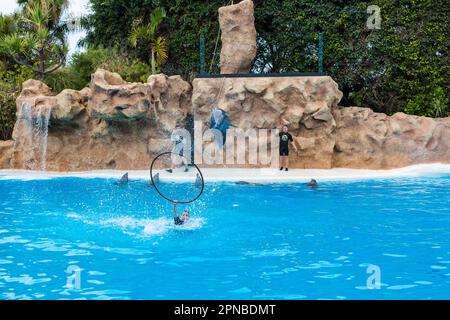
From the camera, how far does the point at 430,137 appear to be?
706 inches

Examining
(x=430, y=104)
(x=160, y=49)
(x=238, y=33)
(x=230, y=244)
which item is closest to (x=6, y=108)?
(x=160, y=49)

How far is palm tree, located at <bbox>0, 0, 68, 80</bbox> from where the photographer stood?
21875mm

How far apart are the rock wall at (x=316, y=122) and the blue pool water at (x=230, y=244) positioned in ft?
14.5

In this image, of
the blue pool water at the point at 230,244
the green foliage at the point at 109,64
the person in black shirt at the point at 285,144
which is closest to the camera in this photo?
the blue pool water at the point at 230,244

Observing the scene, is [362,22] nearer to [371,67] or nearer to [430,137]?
[371,67]

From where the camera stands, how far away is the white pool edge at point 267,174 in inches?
611

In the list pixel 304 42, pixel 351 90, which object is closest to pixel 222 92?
pixel 304 42

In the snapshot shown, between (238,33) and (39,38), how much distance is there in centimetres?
841

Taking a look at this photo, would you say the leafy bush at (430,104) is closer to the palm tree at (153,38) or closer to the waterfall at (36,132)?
the palm tree at (153,38)

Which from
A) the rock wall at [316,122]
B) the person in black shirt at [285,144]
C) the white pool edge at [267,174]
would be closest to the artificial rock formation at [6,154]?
the white pool edge at [267,174]

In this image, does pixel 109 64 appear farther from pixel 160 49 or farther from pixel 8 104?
pixel 8 104

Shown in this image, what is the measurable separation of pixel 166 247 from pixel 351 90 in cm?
1531

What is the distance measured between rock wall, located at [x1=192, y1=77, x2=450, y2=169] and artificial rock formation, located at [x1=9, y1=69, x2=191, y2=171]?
1.23 m

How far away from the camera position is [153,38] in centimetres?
2330
